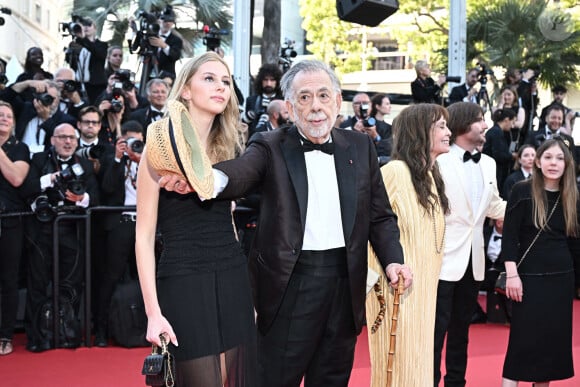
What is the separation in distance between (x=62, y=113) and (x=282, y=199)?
461cm

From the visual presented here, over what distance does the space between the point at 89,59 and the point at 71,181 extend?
283 centimetres

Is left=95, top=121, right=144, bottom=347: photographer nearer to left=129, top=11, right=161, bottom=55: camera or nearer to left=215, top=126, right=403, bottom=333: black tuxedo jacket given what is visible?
left=129, top=11, right=161, bottom=55: camera

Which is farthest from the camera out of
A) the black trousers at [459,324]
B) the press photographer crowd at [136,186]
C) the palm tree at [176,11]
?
the palm tree at [176,11]

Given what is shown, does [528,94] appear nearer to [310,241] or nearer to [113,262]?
[113,262]

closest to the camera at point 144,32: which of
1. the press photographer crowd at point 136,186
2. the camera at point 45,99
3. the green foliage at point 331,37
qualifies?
the press photographer crowd at point 136,186

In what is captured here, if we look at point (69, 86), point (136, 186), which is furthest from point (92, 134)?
point (136, 186)

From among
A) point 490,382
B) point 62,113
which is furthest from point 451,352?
point 62,113

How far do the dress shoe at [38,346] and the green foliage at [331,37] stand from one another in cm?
1621

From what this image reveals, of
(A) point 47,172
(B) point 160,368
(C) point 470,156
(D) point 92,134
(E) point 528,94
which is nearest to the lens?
(B) point 160,368

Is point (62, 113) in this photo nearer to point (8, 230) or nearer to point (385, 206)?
point (8, 230)

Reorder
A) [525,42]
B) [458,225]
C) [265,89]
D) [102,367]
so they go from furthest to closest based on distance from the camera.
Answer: [525,42]
[265,89]
[102,367]
[458,225]

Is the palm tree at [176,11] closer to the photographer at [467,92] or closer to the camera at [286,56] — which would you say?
the photographer at [467,92]

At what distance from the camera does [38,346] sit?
20.9ft

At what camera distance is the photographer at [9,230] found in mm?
6273
